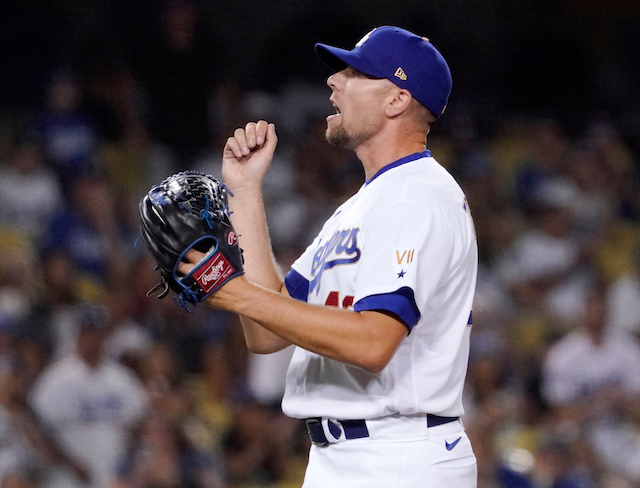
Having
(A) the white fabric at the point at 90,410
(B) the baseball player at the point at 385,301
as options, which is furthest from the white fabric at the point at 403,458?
(A) the white fabric at the point at 90,410

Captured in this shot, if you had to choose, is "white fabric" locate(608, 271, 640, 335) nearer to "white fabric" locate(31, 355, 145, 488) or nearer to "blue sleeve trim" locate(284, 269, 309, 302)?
"white fabric" locate(31, 355, 145, 488)

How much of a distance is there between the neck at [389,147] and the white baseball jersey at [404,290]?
79mm

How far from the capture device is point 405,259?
2.06 m

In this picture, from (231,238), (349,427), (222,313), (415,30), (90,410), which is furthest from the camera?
(415,30)

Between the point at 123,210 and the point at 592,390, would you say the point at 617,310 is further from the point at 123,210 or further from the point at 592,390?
the point at 123,210

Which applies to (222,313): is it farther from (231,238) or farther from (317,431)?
(231,238)

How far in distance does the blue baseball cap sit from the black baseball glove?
23.9 inches

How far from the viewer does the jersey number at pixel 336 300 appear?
88.4 inches

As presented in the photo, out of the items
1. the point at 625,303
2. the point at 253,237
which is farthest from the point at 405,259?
the point at 625,303

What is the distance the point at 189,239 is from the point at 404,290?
521mm

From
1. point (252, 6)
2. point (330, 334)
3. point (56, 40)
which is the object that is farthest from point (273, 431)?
point (252, 6)

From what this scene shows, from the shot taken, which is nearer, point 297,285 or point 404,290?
point 404,290

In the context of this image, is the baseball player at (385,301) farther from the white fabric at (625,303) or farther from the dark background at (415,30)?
the dark background at (415,30)

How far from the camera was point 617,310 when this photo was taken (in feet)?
21.6
